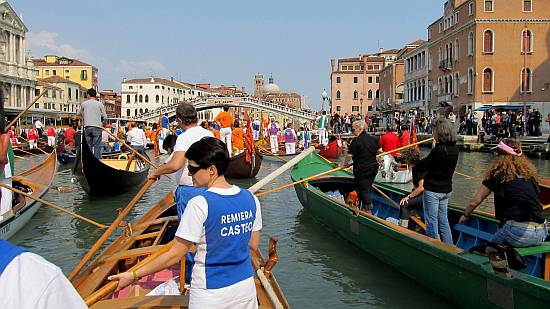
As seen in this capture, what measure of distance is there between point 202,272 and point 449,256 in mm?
2454

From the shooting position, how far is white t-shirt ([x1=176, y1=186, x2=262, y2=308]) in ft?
6.80

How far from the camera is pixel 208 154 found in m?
2.15

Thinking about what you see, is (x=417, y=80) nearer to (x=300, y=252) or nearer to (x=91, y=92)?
(x=91, y=92)

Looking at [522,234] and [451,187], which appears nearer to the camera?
[522,234]

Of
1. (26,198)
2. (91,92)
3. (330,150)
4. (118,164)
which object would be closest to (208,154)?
(91,92)

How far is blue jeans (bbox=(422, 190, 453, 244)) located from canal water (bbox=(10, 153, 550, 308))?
53 cm

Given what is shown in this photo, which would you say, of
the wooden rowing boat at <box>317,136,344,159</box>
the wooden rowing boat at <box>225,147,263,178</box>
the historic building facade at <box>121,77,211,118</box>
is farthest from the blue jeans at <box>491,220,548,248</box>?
the historic building facade at <box>121,77,211,118</box>

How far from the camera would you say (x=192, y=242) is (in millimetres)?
2084

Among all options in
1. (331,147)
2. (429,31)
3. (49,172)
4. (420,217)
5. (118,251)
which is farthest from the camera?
(429,31)

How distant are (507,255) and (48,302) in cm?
310

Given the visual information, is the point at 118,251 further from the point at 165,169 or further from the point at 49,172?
the point at 49,172

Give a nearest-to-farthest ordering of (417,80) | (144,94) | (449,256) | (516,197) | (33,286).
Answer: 1. (33,286)
2. (516,197)
3. (449,256)
4. (417,80)
5. (144,94)

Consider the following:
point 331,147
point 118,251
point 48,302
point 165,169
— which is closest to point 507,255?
point 165,169

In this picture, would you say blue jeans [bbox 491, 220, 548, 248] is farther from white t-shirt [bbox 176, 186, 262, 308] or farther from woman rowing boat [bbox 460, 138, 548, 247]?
white t-shirt [bbox 176, 186, 262, 308]
